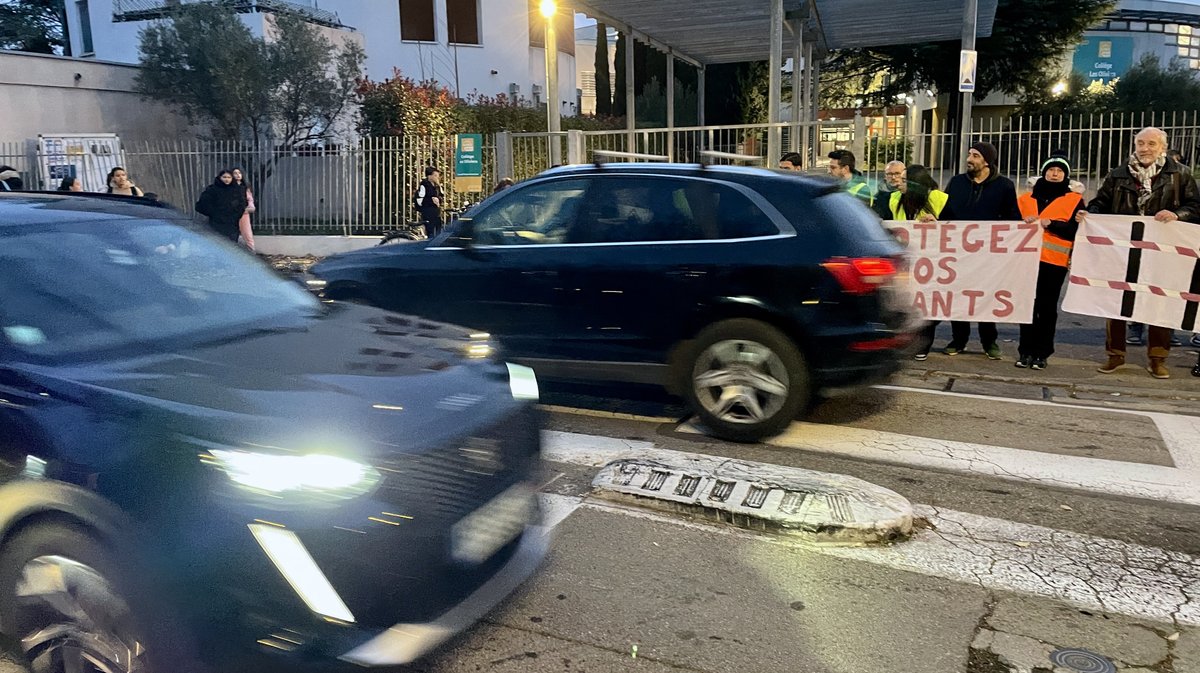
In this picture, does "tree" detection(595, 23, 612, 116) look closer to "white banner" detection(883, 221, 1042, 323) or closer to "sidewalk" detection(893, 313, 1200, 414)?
"white banner" detection(883, 221, 1042, 323)

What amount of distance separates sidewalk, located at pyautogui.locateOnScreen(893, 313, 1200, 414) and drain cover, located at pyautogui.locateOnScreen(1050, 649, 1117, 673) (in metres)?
3.57

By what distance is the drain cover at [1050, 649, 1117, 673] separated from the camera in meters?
3.01

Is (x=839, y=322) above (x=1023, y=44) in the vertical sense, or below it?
below

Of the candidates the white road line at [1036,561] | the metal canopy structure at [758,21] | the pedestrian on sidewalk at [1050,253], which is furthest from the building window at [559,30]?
the white road line at [1036,561]

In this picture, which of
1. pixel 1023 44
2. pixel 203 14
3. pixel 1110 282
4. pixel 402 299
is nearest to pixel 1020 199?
pixel 1110 282

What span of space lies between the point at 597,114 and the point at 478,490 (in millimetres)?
30686

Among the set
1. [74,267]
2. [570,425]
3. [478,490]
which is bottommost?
[570,425]

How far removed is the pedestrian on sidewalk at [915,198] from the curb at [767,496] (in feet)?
13.4

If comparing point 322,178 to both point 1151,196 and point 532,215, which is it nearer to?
point 532,215

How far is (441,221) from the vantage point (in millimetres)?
14562

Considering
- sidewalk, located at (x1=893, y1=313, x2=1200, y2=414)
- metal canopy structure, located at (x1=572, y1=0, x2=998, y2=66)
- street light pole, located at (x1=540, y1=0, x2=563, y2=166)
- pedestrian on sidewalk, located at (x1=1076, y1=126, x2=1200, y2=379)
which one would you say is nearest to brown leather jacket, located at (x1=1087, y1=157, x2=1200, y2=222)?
pedestrian on sidewalk, located at (x1=1076, y1=126, x2=1200, y2=379)

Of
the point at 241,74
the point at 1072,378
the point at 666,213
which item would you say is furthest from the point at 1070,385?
the point at 241,74

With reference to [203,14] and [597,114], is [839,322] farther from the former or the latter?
[597,114]

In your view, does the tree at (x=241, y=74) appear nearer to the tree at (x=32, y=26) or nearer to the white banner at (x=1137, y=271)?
the white banner at (x=1137, y=271)
